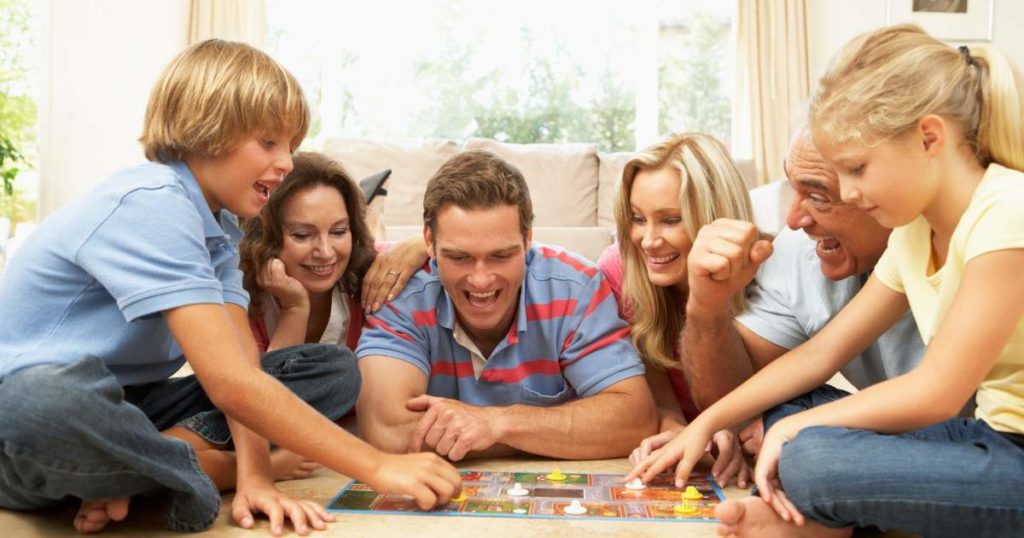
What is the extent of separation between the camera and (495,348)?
1.98 m

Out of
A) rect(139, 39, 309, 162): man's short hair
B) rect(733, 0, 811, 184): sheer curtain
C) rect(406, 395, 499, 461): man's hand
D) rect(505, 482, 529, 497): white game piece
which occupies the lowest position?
rect(505, 482, 529, 497): white game piece

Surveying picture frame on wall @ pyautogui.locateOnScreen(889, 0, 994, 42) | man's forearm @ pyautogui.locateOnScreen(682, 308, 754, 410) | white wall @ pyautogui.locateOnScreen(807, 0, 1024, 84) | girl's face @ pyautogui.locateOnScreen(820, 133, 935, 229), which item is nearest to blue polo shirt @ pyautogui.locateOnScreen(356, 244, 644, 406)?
man's forearm @ pyautogui.locateOnScreen(682, 308, 754, 410)

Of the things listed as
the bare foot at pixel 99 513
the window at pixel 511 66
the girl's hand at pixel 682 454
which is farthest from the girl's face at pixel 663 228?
the window at pixel 511 66

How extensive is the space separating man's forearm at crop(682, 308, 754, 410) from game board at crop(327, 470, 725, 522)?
0.61 feet

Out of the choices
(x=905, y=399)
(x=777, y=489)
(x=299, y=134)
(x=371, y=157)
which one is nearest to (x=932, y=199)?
(x=905, y=399)

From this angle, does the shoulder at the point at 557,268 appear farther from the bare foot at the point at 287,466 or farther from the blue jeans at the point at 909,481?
the blue jeans at the point at 909,481

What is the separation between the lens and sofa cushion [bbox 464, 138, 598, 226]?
184 inches

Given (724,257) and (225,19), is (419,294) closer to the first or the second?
(724,257)

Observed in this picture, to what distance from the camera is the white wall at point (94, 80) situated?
16.9 feet

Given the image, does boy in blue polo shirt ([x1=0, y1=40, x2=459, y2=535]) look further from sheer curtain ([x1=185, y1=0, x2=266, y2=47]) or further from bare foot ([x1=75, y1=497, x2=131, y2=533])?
sheer curtain ([x1=185, y1=0, x2=266, y2=47])

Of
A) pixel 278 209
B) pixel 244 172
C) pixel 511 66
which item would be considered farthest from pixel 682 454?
pixel 511 66

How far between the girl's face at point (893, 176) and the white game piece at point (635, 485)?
2.05 feet

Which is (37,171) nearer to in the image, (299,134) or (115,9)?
(115,9)

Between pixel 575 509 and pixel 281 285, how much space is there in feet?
2.87
